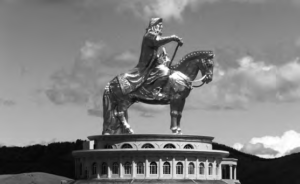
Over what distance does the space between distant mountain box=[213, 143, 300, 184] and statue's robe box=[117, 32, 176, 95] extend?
49.3 meters

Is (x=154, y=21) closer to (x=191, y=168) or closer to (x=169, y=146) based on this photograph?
(x=169, y=146)

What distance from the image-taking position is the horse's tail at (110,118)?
8350cm

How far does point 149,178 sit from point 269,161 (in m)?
63.6

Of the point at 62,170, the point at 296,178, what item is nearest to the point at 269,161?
the point at 296,178

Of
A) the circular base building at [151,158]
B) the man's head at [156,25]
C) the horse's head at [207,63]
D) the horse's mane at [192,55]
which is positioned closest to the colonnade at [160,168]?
the circular base building at [151,158]

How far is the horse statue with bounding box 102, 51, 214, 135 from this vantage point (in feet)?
271

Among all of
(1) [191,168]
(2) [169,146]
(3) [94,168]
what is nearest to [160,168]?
(2) [169,146]

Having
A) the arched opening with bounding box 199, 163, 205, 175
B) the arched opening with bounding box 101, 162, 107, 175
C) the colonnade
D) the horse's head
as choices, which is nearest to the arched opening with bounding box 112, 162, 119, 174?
the colonnade

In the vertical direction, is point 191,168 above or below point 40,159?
below

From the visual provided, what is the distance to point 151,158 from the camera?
80.9 meters

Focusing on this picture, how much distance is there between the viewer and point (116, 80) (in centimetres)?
8400

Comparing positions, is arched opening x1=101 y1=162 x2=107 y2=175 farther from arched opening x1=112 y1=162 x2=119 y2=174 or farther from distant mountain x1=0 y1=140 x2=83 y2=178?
distant mountain x1=0 y1=140 x2=83 y2=178

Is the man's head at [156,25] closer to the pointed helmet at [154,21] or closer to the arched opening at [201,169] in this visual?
the pointed helmet at [154,21]

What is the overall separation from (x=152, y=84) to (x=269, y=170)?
185 ft
